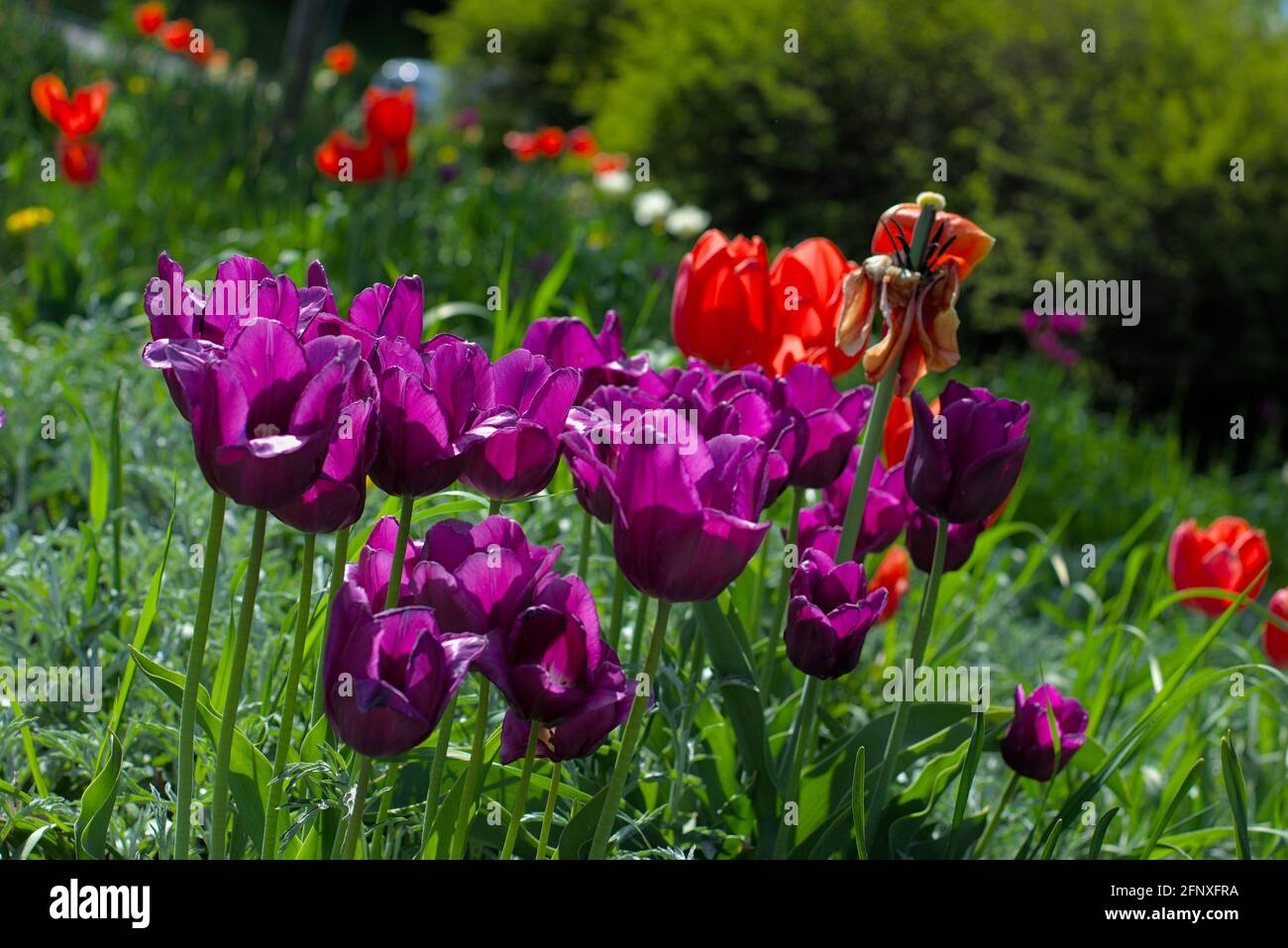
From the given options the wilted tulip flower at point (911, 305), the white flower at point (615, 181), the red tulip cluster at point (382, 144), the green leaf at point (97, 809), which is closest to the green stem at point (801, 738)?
the wilted tulip flower at point (911, 305)

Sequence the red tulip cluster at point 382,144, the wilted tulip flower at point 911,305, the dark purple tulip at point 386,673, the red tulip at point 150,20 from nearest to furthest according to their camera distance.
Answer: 1. the dark purple tulip at point 386,673
2. the wilted tulip flower at point 911,305
3. the red tulip cluster at point 382,144
4. the red tulip at point 150,20

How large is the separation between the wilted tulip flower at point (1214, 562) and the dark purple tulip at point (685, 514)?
4.50 ft

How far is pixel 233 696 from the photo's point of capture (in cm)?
98

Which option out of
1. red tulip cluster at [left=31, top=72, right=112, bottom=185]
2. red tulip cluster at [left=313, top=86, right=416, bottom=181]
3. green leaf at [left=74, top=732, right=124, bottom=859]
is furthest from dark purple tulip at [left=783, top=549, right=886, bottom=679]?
red tulip cluster at [left=31, top=72, right=112, bottom=185]

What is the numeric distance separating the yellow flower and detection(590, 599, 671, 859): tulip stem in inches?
130

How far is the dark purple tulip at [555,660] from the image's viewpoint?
A: 91 cm

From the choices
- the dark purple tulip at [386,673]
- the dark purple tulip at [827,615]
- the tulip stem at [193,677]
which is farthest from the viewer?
the dark purple tulip at [827,615]

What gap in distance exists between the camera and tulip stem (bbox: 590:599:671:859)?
39.4 inches

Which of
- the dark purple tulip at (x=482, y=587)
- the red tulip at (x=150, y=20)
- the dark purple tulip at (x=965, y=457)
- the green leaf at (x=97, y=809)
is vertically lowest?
the green leaf at (x=97, y=809)

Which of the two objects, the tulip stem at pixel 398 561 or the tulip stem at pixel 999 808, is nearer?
the tulip stem at pixel 398 561

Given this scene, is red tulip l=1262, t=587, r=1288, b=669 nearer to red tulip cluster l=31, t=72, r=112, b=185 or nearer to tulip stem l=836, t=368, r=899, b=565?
tulip stem l=836, t=368, r=899, b=565

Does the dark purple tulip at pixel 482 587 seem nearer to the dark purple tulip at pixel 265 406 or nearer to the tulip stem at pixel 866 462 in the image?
the dark purple tulip at pixel 265 406

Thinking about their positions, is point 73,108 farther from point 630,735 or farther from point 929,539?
point 630,735

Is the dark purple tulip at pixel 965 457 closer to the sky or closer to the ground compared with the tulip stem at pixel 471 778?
closer to the sky
